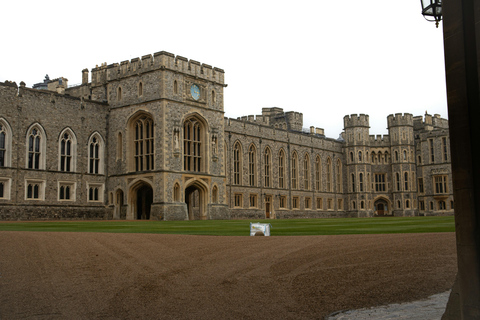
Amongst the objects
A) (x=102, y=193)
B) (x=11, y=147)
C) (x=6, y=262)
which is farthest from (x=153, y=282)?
(x=102, y=193)

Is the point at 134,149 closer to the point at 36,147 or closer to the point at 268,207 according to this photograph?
the point at 36,147

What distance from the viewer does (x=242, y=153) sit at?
47.1m

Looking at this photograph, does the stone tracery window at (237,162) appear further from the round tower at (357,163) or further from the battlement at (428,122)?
the battlement at (428,122)

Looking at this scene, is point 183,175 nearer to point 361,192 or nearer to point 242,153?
point 242,153

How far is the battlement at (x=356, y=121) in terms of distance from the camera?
61.8 metres

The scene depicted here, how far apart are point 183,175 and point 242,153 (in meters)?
11.8

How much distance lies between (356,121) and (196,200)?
88.1ft

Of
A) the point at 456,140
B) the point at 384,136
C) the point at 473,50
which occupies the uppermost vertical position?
the point at 384,136

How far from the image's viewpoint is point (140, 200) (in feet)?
129

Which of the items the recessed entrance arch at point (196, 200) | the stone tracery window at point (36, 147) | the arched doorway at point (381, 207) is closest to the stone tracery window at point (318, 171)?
the arched doorway at point (381, 207)

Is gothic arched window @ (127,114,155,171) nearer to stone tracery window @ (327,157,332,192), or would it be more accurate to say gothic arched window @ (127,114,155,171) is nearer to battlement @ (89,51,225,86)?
battlement @ (89,51,225,86)

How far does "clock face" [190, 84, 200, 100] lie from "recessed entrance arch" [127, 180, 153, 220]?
7.14 m

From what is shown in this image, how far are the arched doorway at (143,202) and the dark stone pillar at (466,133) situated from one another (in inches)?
1339

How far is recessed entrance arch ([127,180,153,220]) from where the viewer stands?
36531mm
